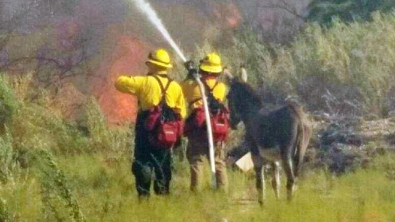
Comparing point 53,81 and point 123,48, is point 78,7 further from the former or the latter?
point 53,81

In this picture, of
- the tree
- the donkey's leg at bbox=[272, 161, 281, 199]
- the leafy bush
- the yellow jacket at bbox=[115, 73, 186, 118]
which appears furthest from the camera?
the tree

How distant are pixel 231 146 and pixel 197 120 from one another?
475 cm

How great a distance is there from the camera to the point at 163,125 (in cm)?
1193

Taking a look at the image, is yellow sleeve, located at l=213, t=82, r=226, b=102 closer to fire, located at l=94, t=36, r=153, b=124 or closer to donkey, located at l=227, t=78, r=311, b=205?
donkey, located at l=227, t=78, r=311, b=205

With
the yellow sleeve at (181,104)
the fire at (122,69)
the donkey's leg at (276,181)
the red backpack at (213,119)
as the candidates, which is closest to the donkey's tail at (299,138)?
the donkey's leg at (276,181)

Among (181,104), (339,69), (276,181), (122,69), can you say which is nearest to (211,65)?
(181,104)

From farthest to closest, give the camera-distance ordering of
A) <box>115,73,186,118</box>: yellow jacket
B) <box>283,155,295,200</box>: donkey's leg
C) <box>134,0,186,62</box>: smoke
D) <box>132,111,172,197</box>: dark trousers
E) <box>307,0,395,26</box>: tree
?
<box>307,0,395,26</box>: tree, <box>134,0,186,62</box>: smoke, <box>132,111,172,197</box>: dark trousers, <box>115,73,186,118</box>: yellow jacket, <box>283,155,295,200</box>: donkey's leg

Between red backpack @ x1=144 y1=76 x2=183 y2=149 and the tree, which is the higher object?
the tree

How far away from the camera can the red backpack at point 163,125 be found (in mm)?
11914

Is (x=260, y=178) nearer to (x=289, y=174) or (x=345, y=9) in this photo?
(x=289, y=174)

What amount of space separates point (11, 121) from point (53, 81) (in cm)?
710

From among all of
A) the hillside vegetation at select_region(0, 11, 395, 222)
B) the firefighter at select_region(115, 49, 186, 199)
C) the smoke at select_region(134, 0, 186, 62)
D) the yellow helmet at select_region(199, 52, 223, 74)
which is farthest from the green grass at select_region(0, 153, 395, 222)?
the smoke at select_region(134, 0, 186, 62)

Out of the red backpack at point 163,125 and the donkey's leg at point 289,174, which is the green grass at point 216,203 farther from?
the red backpack at point 163,125

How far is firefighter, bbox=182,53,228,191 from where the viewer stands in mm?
12414
